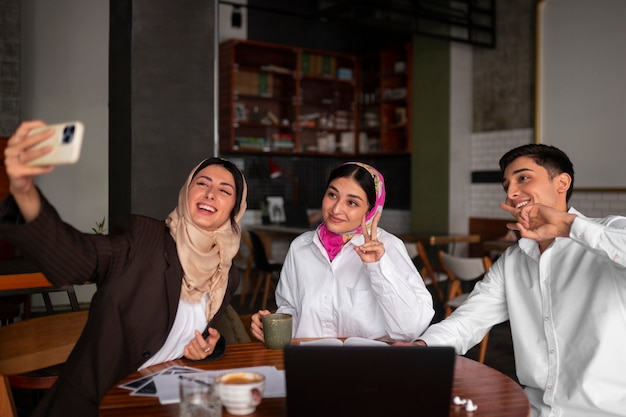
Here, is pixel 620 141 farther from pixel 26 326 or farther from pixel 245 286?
pixel 26 326

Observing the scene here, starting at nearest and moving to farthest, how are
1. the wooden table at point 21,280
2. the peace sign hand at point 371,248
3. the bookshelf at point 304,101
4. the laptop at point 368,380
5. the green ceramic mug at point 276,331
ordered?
the laptop at point 368,380, the green ceramic mug at point 276,331, the peace sign hand at point 371,248, the wooden table at point 21,280, the bookshelf at point 304,101

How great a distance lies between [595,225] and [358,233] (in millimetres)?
1060

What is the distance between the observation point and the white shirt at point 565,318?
6.09ft

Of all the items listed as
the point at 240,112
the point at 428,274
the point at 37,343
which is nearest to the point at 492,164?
the point at 428,274

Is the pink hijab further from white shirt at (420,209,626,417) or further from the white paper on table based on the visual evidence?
the white paper on table

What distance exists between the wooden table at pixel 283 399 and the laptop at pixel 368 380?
0.89 feet

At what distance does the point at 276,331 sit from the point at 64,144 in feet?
3.22

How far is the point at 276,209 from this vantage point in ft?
28.7

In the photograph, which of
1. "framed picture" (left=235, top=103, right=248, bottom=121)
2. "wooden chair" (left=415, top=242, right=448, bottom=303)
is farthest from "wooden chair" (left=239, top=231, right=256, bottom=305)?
"wooden chair" (left=415, top=242, right=448, bottom=303)

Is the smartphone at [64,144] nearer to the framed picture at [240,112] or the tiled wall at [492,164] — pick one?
the tiled wall at [492,164]

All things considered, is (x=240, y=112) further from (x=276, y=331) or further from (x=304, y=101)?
(x=276, y=331)

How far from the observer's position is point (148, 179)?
11.2 feet

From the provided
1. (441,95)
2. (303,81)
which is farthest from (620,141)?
(303,81)

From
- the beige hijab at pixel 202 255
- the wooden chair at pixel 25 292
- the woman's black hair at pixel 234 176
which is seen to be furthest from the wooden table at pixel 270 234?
the beige hijab at pixel 202 255
